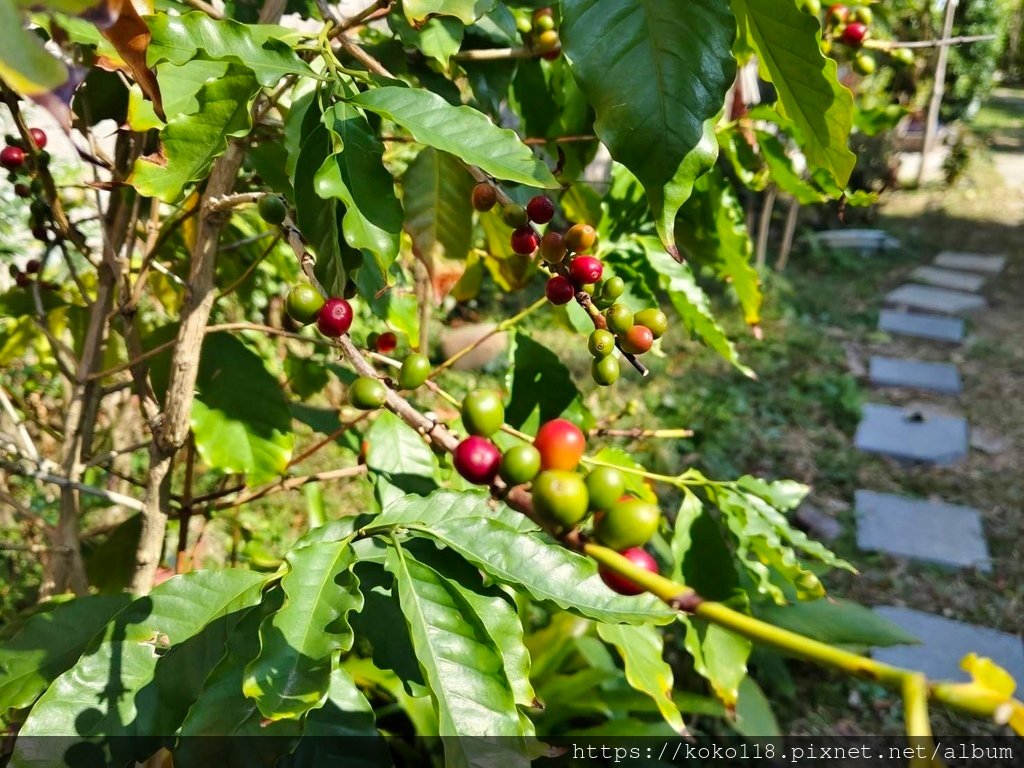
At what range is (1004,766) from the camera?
235 centimetres

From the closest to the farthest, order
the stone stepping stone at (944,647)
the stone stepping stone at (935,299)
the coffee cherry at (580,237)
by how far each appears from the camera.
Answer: the coffee cherry at (580,237)
the stone stepping stone at (944,647)
the stone stepping stone at (935,299)

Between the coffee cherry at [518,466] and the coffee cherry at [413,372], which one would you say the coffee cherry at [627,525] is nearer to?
the coffee cherry at [518,466]

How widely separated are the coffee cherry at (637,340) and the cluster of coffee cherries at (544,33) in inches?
21.2

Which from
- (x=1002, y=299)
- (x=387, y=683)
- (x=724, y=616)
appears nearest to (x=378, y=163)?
(x=724, y=616)

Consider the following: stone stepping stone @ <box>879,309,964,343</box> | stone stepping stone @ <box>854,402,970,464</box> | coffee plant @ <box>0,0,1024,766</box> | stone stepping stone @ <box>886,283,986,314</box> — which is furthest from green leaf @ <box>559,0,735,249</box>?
stone stepping stone @ <box>886,283,986,314</box>

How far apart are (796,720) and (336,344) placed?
7.70 ft

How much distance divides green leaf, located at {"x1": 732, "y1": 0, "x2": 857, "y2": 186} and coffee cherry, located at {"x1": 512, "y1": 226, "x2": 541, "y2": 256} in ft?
0.90

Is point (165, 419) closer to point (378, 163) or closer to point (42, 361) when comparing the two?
point (378, 163)

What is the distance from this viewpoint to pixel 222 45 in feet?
2.39

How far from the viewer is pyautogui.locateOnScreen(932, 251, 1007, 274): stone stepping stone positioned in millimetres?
6398

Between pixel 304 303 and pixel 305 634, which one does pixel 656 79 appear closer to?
pixel 304 303

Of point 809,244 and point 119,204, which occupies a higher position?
point 119,204

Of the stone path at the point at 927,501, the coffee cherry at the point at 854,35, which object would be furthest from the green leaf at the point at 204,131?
the stone path at the point at 927,501

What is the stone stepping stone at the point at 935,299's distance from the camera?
5562 millimetres
